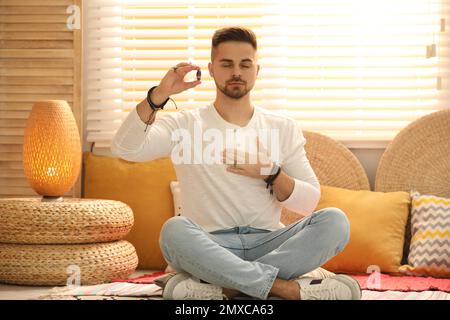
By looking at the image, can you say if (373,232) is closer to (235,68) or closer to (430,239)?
(430,239)

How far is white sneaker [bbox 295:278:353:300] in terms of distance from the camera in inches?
104

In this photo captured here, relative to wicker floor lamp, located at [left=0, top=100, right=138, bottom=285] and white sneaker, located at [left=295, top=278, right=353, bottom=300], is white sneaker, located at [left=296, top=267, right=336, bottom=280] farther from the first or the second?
wicker floor lamp, located at [left=0, top=100, right=138, bottom=285]

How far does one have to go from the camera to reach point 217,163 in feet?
9.62

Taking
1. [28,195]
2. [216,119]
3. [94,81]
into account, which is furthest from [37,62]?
[216,119]

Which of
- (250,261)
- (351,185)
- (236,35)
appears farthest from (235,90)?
(351,185)

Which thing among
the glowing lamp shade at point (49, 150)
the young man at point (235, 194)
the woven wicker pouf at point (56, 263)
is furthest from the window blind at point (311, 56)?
the young man at point (235, 194)

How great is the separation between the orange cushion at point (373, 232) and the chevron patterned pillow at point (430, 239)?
0.06 meters

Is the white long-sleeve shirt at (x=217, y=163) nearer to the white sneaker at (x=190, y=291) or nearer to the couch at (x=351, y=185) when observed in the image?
the white sneaker at (x=190, y=291)

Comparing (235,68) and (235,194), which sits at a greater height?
(235,68)

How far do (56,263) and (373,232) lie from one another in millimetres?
1337

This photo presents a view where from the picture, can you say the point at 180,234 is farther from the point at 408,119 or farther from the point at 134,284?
the point at 408,119

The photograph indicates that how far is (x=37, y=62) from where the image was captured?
13.2 feet

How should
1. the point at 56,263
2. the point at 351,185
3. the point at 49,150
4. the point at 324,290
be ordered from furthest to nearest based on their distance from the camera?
1. the point at 351,185
2. the point at 49,150
3. the point at 56,263
4. the point at 324,290

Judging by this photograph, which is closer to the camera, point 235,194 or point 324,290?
point 324,290
